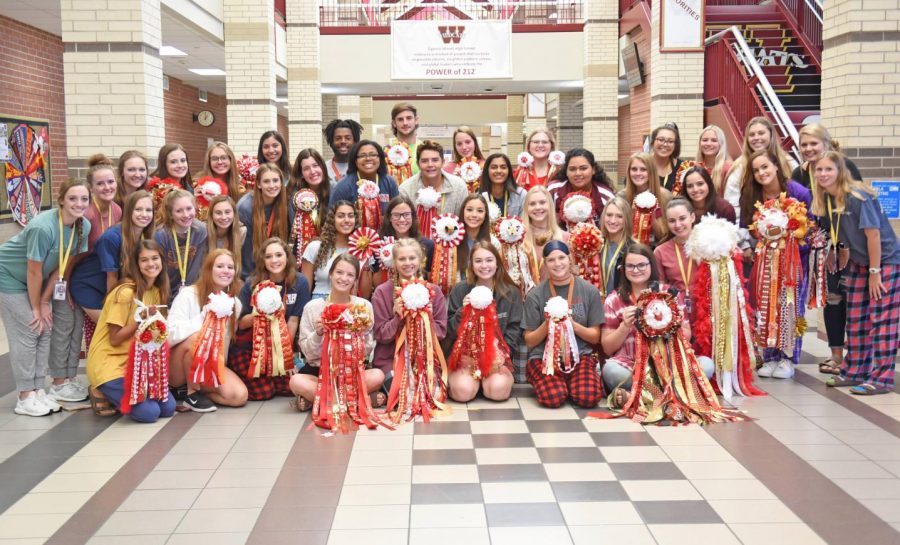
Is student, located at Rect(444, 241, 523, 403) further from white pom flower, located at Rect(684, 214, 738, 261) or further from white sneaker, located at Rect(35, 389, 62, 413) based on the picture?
white sneaker, located at Rect(35, 389, 62, 413)

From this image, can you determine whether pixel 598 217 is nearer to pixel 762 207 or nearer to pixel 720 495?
pixel 762 207

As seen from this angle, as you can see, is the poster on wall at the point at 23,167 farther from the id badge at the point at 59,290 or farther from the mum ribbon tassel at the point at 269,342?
the mum ribbon tassel at the point at 269,342

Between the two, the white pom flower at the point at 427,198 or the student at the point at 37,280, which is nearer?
the student at the point at 37,280

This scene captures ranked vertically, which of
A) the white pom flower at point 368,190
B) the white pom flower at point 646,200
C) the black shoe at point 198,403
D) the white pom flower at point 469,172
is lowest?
the black shoe at point 198,403

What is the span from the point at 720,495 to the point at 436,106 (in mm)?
27858

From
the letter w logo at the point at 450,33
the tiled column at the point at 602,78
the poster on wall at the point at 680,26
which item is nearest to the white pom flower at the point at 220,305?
the poster on wall at the point at 680,26

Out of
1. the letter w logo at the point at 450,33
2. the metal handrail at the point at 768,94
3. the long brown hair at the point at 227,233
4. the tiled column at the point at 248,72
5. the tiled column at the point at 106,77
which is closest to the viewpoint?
the long brown hair at the point at 227,233

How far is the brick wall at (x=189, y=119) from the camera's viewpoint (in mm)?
19391

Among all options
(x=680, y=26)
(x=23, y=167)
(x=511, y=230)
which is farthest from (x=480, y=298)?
(x=680, y=26)

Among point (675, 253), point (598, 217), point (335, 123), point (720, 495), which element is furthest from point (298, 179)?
point (720, 495)

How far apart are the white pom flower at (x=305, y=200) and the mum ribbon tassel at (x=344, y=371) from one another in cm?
133

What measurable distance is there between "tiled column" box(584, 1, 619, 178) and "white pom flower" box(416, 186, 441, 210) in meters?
11.8

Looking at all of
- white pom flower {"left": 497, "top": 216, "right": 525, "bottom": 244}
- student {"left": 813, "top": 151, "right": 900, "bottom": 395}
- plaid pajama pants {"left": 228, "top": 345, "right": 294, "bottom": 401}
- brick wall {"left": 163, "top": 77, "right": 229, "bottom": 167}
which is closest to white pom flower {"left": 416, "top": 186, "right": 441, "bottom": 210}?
white pom flower {"left": 497, "top": 216, "right": 525, "bottom": 244}

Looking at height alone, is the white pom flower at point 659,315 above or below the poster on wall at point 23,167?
below
